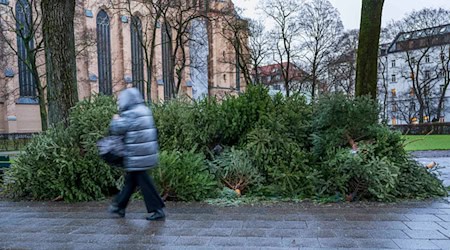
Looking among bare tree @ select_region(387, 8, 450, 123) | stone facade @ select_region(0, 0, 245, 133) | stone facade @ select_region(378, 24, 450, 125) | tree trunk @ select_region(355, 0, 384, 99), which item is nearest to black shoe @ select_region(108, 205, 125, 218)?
tree trunk @ select_region(355, 0, 384, 99)

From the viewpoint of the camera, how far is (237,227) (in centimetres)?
514

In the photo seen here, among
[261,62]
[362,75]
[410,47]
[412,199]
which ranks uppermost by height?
[410,47]

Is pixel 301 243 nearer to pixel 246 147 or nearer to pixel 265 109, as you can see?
pixel 246 147

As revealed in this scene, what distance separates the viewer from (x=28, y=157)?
745 centimetres

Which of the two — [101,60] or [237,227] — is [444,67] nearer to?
[101,60]

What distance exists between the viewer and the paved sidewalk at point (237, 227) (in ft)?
14.6

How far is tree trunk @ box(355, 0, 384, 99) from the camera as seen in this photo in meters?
8.88

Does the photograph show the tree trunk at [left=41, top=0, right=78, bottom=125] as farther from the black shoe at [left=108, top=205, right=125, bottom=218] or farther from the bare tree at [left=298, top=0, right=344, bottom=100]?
the bare tree at [left=298, top=0, right=344, bottom=100]

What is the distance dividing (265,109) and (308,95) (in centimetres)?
117

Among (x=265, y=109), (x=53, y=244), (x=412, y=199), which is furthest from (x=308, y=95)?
(x=53, y=244)

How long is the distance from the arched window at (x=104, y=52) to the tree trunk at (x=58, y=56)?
3914 cm

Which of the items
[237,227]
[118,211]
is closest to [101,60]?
[118,211]

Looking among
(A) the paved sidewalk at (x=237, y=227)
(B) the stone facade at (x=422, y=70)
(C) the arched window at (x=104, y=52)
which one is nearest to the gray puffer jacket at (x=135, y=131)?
(A) the paved sidewalk at (x=237, y=227)

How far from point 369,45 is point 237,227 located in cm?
571
